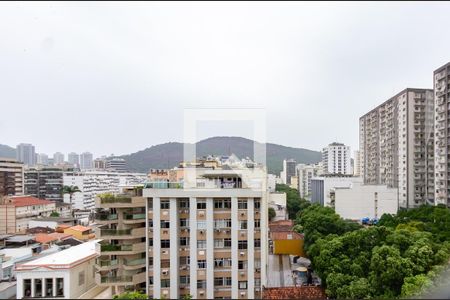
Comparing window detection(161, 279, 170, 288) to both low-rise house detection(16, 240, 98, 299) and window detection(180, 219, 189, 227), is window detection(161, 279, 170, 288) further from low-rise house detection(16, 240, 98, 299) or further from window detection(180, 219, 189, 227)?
low-rise house detection(16, 240, 98, 299)

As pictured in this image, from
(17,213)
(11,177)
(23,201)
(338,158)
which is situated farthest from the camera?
(338,158)

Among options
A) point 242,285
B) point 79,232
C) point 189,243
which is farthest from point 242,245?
point 79,232

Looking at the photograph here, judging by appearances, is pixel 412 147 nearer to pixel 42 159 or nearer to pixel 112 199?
pixel 112 199

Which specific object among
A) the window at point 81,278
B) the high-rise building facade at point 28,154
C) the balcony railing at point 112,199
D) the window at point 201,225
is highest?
the high-rise building facade at point 28,154

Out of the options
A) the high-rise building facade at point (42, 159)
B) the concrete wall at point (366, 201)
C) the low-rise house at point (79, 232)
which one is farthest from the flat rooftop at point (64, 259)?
the high-rise building facade at point (42, 159)

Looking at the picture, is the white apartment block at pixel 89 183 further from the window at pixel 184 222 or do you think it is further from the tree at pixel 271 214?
the window at pixel 184 222

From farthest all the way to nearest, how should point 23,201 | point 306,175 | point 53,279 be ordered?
point 306,175, point 23,201, point 53,279
